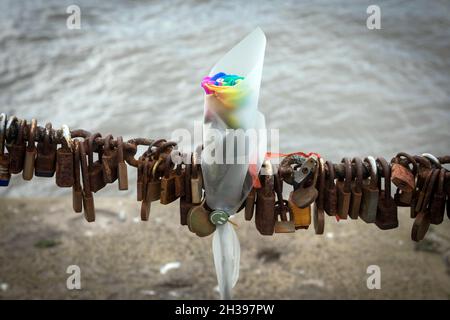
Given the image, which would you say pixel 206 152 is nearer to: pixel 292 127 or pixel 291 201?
pixel 291 201

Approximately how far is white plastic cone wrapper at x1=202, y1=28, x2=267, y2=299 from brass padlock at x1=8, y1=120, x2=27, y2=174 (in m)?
0.45

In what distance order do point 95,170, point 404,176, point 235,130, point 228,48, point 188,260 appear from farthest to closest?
point 228,48 < point 188,260 < point 95,170 < point 404,176 < point 235,130

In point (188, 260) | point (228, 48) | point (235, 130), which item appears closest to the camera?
point (235, 130)

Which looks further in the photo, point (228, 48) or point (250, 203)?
point (228, 48)

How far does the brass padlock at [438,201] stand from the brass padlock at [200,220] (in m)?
0.55

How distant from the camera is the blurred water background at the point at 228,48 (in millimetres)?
4785

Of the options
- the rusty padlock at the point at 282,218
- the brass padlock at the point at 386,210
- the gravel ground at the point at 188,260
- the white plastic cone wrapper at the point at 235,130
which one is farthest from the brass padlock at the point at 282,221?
the gravel ground at the point at 188,260

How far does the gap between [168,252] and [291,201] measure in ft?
6.87

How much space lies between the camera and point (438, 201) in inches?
59.4

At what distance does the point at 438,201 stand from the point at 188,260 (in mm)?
2113

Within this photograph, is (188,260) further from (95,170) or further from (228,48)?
(228,48)

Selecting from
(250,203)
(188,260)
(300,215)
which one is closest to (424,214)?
(300,215)

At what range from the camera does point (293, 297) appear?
10.5 feet

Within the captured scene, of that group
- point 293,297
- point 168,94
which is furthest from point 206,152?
point 168,94
